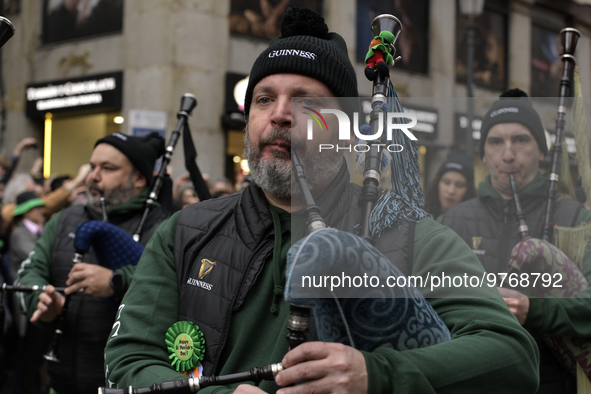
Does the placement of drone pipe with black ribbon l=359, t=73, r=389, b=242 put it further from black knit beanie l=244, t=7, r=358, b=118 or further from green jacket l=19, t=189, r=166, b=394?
green jacket l=19, t=189, r=166, b=394

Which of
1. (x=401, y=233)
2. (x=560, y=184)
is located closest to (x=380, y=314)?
(x=401, y=233)

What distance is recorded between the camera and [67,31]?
39.8 ft

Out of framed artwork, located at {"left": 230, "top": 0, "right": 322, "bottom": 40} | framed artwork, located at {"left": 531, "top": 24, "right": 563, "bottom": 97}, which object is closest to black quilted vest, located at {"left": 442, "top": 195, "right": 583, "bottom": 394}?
framed artwork, located at {"left": 230, "top": 0, "right": 322, "bottom": 40}

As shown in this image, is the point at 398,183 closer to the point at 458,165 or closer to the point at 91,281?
the point at 458,165

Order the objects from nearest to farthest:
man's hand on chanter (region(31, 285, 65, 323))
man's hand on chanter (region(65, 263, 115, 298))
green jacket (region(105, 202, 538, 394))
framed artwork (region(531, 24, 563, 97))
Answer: green jacket (region(105, 202, 538, 394)) → man's hand on chanter (region(65, 263, 115, 298)) → man's hand on chanter (region(31, 285, 65, 323)) → framed artwork (region(531, 24, 563, 97))

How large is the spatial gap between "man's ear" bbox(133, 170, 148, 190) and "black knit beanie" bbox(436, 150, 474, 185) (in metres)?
2.69

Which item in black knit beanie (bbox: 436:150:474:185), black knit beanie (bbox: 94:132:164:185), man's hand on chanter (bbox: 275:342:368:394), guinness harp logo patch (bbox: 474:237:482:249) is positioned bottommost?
man's hand on chanter (bbox: 275:342:368:394)

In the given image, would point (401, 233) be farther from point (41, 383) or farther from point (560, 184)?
point (41, 383)

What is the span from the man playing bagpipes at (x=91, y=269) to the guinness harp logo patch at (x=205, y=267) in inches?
55.7

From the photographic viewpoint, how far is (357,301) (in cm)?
136

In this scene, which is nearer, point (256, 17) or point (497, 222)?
point (497, 222)

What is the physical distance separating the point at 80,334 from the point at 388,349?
8.37 ft

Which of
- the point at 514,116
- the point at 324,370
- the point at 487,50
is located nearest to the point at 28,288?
the point at 324,370

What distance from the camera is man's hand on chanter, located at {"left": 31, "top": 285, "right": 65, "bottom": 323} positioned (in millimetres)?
3324
